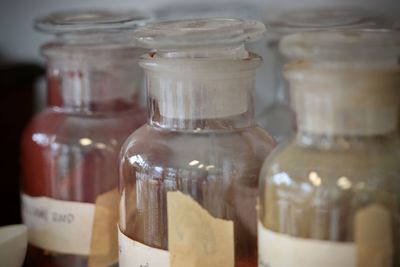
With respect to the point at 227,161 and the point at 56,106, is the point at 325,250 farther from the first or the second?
the point at 56,106

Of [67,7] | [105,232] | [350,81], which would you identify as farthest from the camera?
[67,7]

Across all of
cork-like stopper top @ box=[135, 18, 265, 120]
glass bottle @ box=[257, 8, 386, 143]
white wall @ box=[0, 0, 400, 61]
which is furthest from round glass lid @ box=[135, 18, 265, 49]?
white wall @ box=[0, 0, 400, 61]

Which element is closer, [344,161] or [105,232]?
[344,161]

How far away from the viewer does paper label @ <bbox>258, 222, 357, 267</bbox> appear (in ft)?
1.05

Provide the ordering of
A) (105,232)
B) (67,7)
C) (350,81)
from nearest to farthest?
1. (350,81)
2. (105,232)
3. (67,7)

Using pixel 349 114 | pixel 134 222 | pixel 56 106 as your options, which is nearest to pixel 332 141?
pixel 349 114

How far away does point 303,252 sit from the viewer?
0.33m

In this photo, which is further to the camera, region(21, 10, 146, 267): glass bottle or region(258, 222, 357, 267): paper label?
region(21, 10, 146, 267): glass bottle

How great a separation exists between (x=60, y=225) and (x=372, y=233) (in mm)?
225

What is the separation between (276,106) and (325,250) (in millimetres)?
206

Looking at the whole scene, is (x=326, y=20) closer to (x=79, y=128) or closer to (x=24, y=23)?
(x=79, y=128)

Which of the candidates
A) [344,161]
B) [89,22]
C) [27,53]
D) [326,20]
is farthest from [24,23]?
[344,161]

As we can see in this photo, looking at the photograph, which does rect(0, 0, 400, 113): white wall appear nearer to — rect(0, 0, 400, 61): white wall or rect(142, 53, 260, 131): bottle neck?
rect(0, 0, 400, 61): white wall

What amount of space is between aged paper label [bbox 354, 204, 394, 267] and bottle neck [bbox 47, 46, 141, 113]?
23 cm
